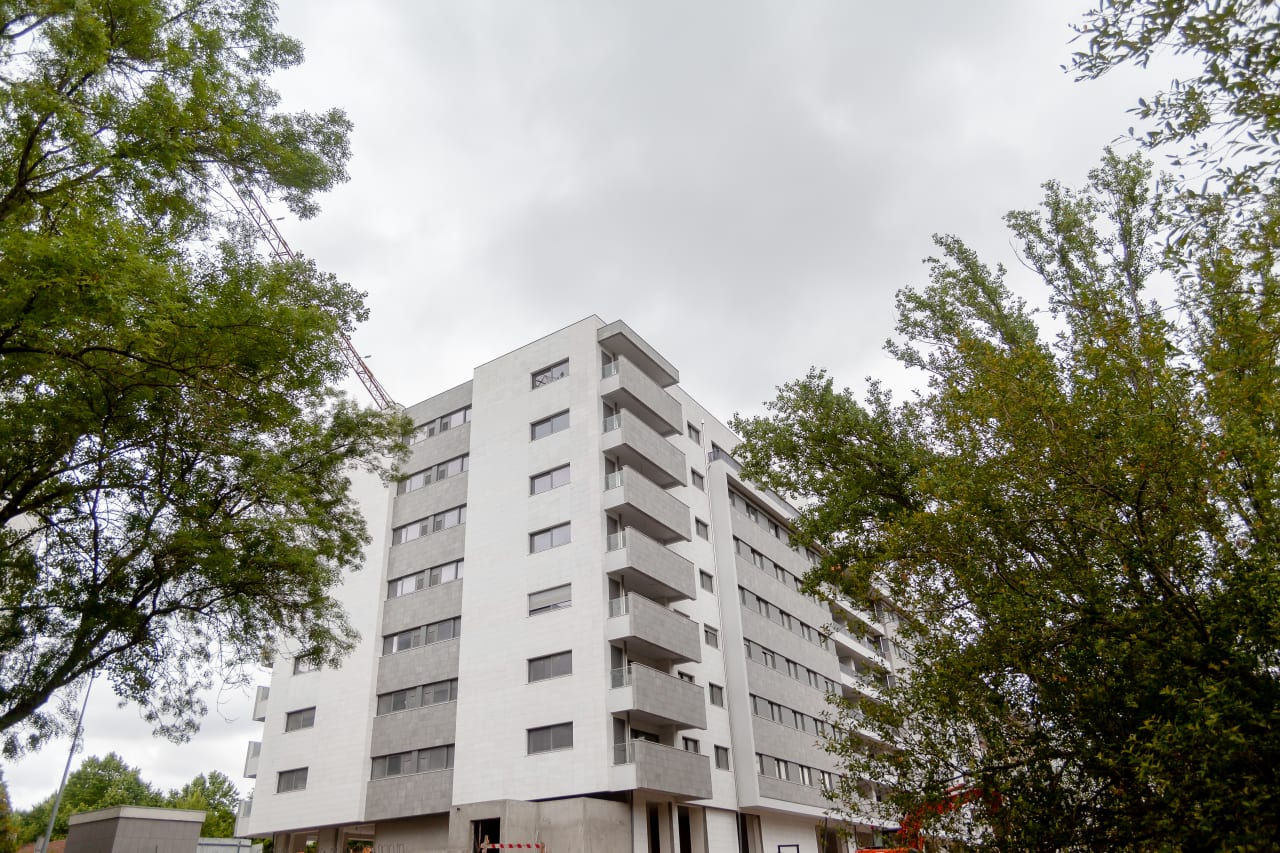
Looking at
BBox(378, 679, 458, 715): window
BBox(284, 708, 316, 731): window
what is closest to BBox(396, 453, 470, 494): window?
BBox(378, 679, 458, 715): window

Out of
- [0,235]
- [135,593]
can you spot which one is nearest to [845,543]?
[135,593]

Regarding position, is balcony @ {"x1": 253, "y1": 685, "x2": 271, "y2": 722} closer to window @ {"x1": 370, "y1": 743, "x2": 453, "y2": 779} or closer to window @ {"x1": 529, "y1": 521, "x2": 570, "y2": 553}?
window @ {"x1": 370, "y1": 743, "x2": 453, "y2": 779}

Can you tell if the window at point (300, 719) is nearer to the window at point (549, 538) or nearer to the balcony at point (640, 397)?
the window at point (549, 538)

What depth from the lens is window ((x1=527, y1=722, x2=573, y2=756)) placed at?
3186 cm

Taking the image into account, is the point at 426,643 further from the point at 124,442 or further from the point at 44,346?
the point at 44,346

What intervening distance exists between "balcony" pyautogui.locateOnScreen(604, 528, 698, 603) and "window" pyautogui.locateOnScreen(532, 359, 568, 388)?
870cm

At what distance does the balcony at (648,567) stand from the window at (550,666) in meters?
3.81

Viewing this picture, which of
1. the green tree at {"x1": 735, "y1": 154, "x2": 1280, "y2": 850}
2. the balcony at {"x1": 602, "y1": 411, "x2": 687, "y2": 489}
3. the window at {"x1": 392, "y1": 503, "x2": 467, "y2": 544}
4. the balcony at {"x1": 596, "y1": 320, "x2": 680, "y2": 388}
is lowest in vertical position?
the green tree at {"x1": 735, "y1": 154, "x2": 1280, "y2": 850}

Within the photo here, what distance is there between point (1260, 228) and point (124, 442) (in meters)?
16.4

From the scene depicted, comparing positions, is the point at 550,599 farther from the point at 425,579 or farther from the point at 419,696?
the point at 425,579

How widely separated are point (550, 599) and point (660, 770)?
810 cm

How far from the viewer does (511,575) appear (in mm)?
36375

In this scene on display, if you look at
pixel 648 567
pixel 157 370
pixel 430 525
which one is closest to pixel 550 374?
pixel 430 525

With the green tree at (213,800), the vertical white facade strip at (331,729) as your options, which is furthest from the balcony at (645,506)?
the green tree at (213,800)
